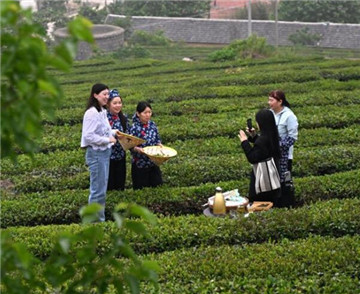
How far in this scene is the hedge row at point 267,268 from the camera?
619 centimetres

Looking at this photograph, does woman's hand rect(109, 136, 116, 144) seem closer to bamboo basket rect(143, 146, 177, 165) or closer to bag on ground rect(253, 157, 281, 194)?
bamboo basket rect(143, 146, 177, 165)

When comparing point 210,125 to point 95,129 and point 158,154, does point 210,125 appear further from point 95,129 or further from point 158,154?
point 95,129

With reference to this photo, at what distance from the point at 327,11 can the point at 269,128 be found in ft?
99.9

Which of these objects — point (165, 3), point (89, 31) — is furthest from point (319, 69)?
point (165, 3)

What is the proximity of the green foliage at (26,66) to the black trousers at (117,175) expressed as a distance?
6.24 metres

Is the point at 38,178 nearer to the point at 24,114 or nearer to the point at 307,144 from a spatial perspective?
the point at 307,144

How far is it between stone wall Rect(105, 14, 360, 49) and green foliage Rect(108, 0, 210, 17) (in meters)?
1.36

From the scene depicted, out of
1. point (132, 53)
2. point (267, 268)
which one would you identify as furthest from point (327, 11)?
point (267, 268)

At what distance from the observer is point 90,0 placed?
166ft

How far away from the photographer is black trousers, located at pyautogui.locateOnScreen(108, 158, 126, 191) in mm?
9180

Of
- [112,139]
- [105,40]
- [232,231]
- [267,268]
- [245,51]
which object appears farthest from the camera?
[105,40]

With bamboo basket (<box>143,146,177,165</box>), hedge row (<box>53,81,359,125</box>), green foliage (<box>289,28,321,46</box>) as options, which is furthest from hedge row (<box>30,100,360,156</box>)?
green foliage (<box>289,28,321,46</box>)

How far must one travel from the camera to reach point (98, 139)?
Result: 8.30 m

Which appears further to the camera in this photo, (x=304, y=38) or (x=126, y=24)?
(x=126, y=24)
